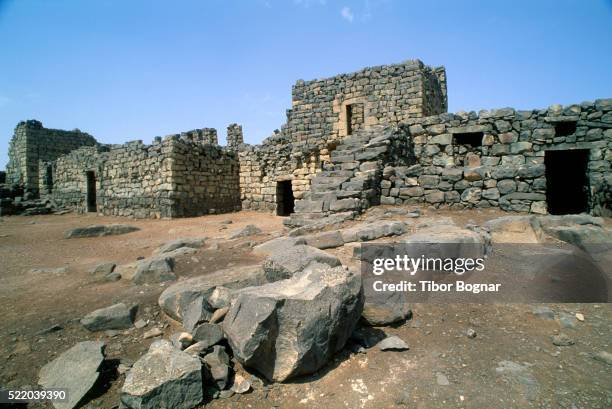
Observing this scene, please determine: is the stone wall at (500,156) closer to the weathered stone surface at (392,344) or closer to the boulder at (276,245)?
the boulder at (276,245)

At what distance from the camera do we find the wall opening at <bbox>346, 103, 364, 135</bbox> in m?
12.8

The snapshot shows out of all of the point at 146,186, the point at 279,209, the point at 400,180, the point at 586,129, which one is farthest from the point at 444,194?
the point at 146,186

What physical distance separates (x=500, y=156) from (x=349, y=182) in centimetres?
413

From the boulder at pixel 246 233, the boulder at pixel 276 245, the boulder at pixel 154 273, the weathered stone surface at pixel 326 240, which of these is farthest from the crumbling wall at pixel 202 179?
the weathered stone surface at pixel 326 240

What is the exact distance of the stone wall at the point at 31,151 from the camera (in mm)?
20225

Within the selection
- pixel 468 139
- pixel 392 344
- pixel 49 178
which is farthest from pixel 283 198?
pixel 49 178

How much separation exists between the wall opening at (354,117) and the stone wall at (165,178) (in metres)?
5.94

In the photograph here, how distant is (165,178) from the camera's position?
12.6m

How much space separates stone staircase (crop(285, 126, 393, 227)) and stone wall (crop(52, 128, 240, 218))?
25.5 feet

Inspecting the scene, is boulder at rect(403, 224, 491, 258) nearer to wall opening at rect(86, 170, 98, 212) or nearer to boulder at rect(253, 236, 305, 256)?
boulder at rect(253, 236, 305, 256)

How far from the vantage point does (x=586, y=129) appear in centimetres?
734

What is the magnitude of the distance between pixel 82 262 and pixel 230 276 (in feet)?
13.5

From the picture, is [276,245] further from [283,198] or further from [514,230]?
[283,198]

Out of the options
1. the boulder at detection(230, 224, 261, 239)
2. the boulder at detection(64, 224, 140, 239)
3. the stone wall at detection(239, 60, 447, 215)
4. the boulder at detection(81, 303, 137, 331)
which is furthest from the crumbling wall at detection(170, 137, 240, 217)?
the boulder at detection(81, 303, 137, 331)
